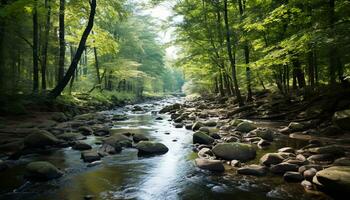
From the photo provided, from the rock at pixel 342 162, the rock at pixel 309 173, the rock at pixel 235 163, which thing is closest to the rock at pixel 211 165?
the rock at pixel 235 163

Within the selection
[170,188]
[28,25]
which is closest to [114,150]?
[170,188]

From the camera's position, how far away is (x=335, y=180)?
487cm

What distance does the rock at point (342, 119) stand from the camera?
924cm

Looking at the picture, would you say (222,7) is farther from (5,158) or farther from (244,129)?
(5,158)

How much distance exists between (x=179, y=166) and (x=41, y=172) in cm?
315

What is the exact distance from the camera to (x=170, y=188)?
5789 millimetres

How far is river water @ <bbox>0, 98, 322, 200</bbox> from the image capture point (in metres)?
5.31

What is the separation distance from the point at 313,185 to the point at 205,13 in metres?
15.5

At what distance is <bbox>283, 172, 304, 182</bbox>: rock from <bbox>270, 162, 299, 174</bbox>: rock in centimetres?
39

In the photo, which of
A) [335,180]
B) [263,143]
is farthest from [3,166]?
[263,143]

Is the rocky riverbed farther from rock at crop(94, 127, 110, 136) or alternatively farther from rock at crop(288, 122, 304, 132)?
rock at crop(94, 127, 110, 136)

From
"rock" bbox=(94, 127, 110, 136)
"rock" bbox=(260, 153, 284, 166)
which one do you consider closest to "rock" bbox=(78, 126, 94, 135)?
"rock" bbox=(94, 127, 110, 136)

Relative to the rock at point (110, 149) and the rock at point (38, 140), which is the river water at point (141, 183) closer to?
the rock at point (110, 149)

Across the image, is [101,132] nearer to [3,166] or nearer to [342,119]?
[3,166]
